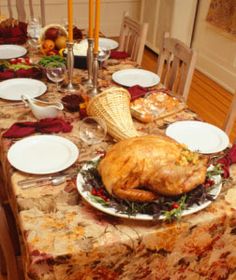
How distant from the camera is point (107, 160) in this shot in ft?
3.12

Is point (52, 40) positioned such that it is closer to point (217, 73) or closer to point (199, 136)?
point (199, 136)

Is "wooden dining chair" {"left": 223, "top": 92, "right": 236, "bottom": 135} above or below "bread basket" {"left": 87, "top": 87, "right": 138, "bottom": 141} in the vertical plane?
below

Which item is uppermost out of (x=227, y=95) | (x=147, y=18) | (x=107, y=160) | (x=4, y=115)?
(x=107, y=160)

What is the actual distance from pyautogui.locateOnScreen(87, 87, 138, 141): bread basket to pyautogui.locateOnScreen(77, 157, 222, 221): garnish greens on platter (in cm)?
26

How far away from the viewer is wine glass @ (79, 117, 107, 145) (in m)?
1.26

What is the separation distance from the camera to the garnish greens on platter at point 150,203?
905 millimetres

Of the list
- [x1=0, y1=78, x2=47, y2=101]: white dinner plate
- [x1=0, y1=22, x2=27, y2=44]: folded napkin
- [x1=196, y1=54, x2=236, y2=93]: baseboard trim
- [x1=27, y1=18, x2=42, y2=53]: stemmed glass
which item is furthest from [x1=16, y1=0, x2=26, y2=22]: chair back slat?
[x1=196, y1=54, x2=236, y2=93]: baseboard trim

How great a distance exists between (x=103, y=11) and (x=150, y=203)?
13.3 ft

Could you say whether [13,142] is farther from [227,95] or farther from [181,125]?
[227,95]

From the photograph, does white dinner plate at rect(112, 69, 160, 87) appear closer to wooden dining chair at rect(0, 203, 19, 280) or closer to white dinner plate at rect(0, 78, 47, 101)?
white dinner plate at rect(0, 78, 47, 101)

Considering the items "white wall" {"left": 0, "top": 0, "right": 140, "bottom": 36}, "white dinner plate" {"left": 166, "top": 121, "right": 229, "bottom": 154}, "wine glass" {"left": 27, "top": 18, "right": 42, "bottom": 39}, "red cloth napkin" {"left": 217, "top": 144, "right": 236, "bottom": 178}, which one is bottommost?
"white wall" {"left": 0, "top": 0, "right": 140, "bottom": 36}

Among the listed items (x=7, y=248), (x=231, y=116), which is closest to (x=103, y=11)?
(x=231, y=116)

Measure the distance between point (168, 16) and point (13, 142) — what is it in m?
3.05

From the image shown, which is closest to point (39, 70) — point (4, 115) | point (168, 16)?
point (4, 115)
